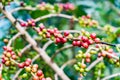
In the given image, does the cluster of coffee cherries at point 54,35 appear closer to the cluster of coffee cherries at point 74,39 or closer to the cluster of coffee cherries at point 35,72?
the cluster of coffee cherries at point 74,39

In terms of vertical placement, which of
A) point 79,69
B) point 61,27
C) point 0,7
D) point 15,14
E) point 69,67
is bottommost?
point 69,67

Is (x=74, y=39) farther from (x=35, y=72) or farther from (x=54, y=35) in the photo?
(x=35, y=72)

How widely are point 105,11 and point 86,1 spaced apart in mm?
223

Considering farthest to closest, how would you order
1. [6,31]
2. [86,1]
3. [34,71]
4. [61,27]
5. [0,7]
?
[86,1]
[61,27]
[6,31]
[0,7]
[34,71]

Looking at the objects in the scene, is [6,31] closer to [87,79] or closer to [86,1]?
[87,79]

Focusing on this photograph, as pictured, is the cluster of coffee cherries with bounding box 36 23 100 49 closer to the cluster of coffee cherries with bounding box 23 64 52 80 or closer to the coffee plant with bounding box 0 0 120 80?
the coffee plant with bounding box 0 0 120 80

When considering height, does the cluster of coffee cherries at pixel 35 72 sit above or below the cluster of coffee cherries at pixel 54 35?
below

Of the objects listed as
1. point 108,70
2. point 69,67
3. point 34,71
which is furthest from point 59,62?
point 34,71

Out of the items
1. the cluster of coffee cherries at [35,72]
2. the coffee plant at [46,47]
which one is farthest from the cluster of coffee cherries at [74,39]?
the cluster of coffee cherries at [35,72]

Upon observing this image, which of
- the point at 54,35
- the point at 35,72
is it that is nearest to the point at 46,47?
the point at 54,35

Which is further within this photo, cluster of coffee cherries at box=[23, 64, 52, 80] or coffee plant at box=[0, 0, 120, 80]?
coffee plant at box=[0, 0, 120, 80]

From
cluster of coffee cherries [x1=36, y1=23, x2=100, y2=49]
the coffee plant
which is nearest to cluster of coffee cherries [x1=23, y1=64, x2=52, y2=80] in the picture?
the coffee plant

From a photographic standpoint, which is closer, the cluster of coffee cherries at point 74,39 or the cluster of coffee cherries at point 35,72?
the cluster of coffee cherries at point 35,72

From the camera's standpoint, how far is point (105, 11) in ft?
10.7
